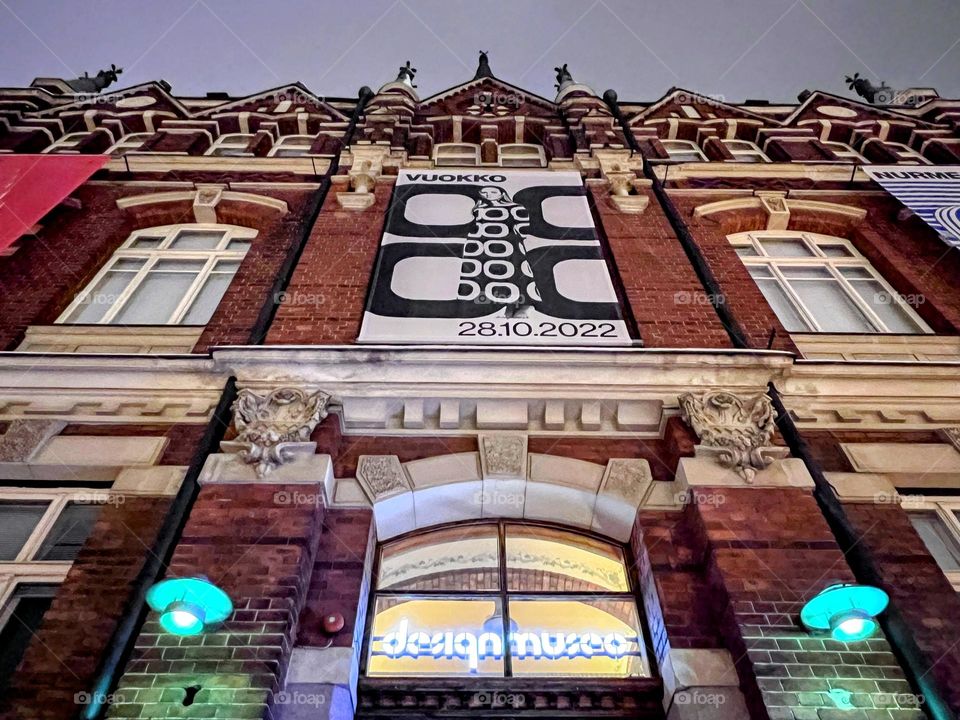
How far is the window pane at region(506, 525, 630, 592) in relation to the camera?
21.9ft

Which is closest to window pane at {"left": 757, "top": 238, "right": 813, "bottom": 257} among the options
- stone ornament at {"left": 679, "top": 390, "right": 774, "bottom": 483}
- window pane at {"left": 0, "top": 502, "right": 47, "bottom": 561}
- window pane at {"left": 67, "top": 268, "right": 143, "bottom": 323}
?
stone ornament at {"left": 679, "top": 390, "right": 774, "bottom": 483}

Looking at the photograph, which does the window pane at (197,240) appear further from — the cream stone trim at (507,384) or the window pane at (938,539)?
the window pane at (938,539)

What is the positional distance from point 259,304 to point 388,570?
449 cm

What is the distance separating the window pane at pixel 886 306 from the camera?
10.2 meters

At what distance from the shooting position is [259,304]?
9.63 meters

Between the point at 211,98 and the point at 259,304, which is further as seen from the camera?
the point at 211,98

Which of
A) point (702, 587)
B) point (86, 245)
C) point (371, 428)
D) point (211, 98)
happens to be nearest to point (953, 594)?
point (702, 587)

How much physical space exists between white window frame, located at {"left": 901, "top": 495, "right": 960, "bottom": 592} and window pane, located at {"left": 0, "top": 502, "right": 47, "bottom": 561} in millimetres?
8392

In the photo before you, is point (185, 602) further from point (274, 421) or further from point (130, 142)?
point (130, 142)

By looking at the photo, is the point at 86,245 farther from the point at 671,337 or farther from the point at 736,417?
the point at 736,417

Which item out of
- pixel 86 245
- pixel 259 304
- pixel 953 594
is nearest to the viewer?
pixel 953 594

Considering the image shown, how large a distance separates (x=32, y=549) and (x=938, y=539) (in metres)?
8.50

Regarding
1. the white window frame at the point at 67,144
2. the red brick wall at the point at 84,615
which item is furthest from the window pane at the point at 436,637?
the white window frame at the point at 67,144

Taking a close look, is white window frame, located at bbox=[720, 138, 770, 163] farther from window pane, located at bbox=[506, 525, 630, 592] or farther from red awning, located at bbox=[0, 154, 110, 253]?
red awning, located at bbox=[0, 154, 110, 253]
